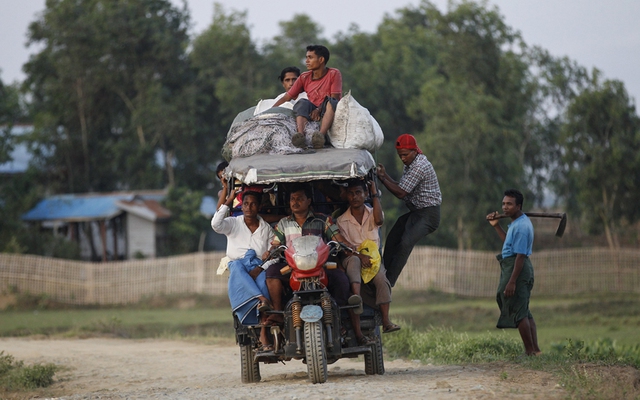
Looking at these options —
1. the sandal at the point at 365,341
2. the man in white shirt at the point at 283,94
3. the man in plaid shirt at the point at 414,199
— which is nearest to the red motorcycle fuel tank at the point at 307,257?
the sandal at the point at 365,341

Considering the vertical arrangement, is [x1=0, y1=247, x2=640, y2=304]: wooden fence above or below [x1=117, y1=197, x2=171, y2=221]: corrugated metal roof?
below

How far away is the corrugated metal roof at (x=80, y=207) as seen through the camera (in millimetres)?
33875

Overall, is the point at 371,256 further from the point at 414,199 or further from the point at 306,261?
the point at 414,199

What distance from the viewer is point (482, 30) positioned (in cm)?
3750

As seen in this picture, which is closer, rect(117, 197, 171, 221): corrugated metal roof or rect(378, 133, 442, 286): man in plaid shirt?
rect(378, 133, 442, 286): man in plaid shirt

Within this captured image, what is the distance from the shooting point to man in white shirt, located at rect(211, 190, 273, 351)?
8.92 meters

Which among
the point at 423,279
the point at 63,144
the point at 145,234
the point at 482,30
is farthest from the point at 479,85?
the point at 63,144

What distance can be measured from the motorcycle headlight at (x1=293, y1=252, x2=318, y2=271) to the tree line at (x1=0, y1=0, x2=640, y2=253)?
24.4 meters

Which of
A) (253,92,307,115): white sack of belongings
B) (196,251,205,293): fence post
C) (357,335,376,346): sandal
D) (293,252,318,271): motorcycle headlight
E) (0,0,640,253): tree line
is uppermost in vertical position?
(0,0,640,253): tree line

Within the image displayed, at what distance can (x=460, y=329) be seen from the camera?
19359mm

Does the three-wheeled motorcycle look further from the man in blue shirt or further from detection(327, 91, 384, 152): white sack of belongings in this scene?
the man in blue shirt

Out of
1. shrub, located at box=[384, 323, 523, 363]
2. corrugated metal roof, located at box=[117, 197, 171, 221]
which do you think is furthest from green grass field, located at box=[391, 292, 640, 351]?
corrugated metal roof, located at box=[117, 197, 171, 221]

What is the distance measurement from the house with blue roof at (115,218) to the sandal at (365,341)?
24949mm

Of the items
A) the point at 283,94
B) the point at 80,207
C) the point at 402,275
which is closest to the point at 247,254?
the point at 283,94
